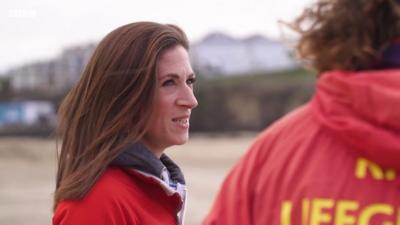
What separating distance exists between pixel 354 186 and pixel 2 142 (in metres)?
29.2

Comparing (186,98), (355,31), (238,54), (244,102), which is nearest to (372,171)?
(355,31)

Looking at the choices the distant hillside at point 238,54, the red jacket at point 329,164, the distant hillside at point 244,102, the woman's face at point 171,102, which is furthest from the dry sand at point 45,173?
the distant hillside at point 238,54

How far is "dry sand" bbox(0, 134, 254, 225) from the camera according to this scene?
1236 centimetres

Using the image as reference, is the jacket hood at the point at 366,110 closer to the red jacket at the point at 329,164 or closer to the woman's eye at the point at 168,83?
the red jacket at the point at 329,164

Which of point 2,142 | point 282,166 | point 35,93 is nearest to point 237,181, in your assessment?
point 282,166

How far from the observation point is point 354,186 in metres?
1.22

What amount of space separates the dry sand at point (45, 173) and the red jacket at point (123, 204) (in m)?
8.66

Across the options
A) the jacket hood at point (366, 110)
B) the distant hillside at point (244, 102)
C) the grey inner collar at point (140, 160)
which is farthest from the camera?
the distant hillside at point (244, 102)

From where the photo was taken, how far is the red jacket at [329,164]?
1172mm

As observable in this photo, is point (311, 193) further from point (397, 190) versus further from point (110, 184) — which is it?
point (110, 184)

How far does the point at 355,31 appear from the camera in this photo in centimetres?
122

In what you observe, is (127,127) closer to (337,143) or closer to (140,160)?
(140,160)

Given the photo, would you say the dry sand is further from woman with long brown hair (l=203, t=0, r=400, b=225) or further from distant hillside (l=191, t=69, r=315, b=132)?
woman with long brown hair (l=203, t=0, r=400, b=225)

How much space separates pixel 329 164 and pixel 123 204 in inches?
31.9
